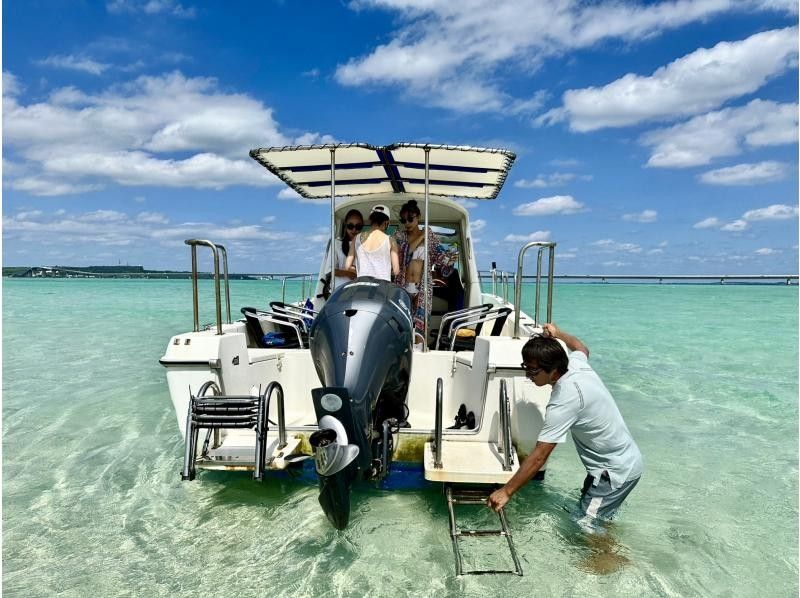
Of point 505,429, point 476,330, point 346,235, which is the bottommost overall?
point 505,429

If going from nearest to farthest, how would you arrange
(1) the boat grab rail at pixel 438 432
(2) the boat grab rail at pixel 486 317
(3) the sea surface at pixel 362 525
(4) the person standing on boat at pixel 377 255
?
(3) the sea surface at pixel 362 525
(1) the boat grab rail at pixel 438 432
(4) the person standing on boat at pixel 377 255
(2) the boat grab rail at pixel 486 317

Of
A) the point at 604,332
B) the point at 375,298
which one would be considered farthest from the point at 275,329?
the point at 604,332

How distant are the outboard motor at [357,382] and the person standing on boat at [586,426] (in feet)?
2.53

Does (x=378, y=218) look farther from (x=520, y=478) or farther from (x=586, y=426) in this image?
(x=520, y=478)

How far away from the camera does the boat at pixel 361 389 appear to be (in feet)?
9.45

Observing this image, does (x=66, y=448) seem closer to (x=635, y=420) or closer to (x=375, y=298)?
(x=375, y=298)

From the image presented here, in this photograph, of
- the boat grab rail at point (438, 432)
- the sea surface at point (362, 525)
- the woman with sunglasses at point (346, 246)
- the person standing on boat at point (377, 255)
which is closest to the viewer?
the sea surface at point (362, 525)

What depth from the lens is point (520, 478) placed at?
2869mm

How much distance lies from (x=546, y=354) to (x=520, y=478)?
686mm

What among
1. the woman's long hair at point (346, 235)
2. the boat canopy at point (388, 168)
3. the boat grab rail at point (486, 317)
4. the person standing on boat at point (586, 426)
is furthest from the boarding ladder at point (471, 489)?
the woman's long hair at point (346, 235)

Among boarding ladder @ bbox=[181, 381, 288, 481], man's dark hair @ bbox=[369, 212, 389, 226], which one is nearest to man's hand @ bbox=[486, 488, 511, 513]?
boarding ladder @ bbox=[181, 381, 288, 481]

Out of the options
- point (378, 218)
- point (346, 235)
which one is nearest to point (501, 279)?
point (346, 235)

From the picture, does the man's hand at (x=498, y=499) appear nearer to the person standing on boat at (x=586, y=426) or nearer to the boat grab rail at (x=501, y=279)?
the person standing on boat at (x=586, y=426)

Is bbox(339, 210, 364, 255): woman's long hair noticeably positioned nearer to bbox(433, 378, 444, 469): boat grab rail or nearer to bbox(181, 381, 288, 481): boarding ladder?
bbox(433, 378, 444, 469): boat grab rail
